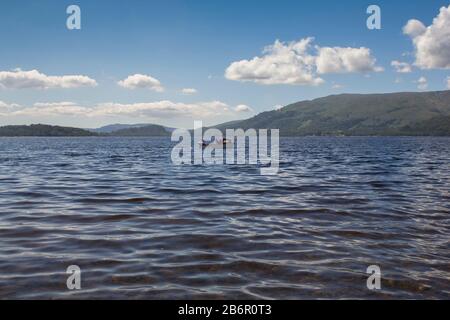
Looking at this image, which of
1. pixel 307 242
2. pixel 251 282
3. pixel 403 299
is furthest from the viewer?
pixel 307 242

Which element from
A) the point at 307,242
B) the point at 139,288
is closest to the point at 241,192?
the point at 307,242

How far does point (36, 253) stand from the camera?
35.2 feet

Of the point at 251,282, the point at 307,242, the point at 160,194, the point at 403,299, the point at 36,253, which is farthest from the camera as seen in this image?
the point at 160,194

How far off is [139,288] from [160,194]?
1399cm

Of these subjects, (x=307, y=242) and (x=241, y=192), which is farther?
(x=241, y=192)

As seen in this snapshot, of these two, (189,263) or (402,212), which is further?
(402,212)

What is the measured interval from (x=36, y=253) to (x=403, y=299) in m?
9.28

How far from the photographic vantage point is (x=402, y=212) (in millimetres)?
16938

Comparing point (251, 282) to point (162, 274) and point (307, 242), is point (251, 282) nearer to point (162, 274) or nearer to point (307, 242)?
point (162, 274)
